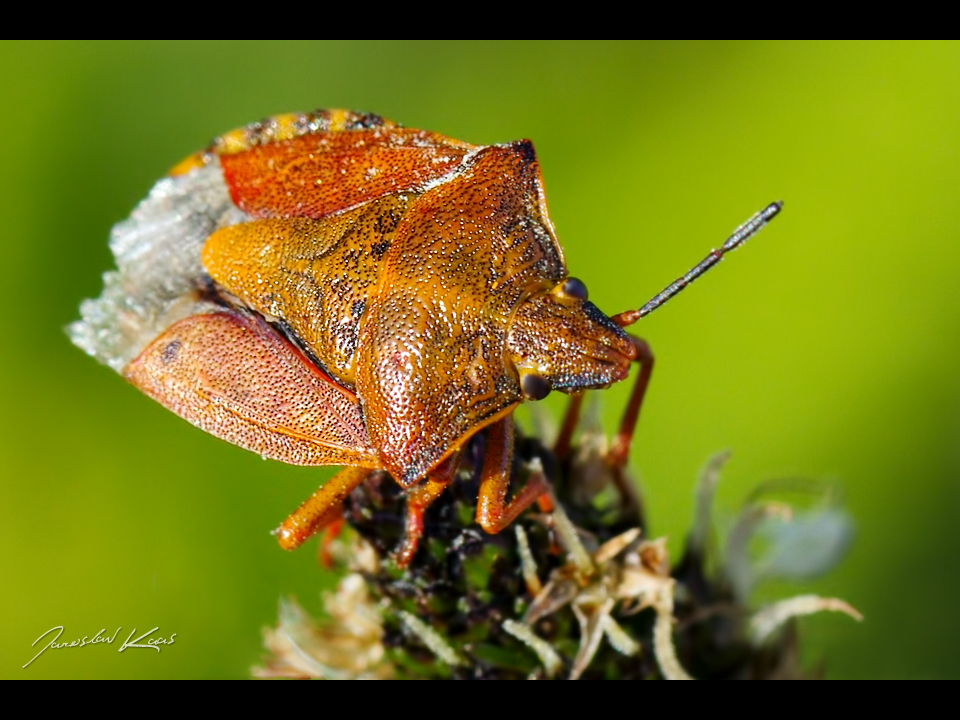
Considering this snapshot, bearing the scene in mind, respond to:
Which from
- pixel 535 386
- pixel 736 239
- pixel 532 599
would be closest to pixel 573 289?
pixel 535 386

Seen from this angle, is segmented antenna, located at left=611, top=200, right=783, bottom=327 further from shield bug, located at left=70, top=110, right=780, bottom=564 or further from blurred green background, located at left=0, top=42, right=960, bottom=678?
blurred green background, located at left=0, top=42, right=960, bottom=678

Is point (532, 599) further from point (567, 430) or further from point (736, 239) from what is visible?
point (736, 239)

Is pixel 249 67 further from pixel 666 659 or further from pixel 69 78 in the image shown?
pixel 666 659
